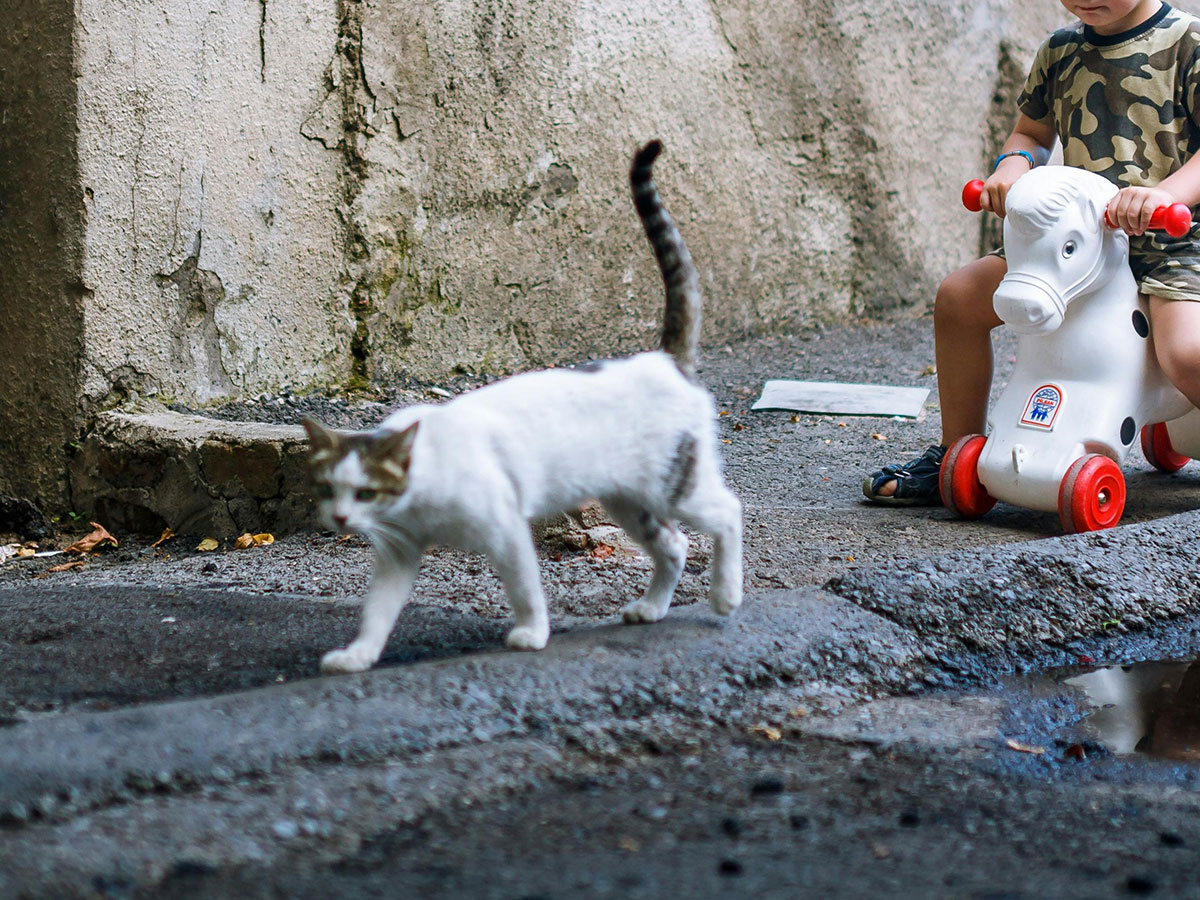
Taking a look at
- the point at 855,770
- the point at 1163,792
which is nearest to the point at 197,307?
the point at 855,770

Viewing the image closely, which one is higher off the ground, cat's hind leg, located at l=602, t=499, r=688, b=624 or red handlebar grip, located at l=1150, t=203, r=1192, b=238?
red handlebar grip, located at l=1150, t=203, r=1192, b=238

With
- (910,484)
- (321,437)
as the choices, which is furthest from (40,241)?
(910,484)

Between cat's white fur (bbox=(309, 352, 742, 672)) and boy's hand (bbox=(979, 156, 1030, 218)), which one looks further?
boy's hand (bbox=(979, 156, 1030, 218))

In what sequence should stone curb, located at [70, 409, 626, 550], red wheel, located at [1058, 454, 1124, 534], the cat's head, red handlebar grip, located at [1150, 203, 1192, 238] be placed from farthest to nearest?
stone curb, located at [70, 409, 626, 550] → red wheel, located at [1058, 454, 1124, 534] → red handlebar grip, located at [1150, 203, 1192, 238] → the cat's head

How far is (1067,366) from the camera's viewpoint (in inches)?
107

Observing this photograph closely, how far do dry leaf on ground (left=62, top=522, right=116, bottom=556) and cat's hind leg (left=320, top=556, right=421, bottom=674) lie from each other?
1.78m

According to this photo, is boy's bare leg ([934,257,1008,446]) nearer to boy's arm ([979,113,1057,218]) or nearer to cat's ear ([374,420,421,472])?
boy's arm ([979,113,1057,218])

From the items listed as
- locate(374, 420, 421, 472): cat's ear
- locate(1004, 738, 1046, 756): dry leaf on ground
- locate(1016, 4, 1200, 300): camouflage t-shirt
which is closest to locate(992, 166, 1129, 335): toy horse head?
locate(1016, 4, 1200, 300): camouflage t-shirt

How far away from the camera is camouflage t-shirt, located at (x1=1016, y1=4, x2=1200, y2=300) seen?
9.00 feet

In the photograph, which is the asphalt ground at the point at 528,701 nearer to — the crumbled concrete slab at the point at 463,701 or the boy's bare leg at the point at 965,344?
the crumbled concrete slab at the point at 463,701

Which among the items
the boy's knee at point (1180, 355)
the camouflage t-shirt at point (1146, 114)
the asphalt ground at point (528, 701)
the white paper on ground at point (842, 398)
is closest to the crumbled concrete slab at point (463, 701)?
the asphalt ground at point (528, 701)

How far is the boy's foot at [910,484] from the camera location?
3.10 m

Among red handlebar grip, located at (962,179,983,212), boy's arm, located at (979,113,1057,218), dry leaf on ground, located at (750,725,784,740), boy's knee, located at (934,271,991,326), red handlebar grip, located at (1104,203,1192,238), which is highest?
boy's arm, located at (979,113,1057,218)

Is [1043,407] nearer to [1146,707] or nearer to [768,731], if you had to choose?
[1146,707]
